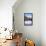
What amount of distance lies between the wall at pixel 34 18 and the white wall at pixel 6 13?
1.30 m

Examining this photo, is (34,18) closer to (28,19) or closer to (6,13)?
(28,19)

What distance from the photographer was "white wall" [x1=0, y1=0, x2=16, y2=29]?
4.04 m

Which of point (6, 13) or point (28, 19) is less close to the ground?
point (6, 13)

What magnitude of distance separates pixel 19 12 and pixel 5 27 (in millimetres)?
1559

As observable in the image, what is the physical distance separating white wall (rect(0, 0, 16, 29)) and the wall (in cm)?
130

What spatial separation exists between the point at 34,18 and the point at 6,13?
1.76 m

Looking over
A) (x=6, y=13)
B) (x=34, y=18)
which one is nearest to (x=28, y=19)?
(x=34, y=18)

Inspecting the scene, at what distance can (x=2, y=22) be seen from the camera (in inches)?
161

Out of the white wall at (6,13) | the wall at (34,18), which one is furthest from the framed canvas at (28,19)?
the white wall at (6,13)

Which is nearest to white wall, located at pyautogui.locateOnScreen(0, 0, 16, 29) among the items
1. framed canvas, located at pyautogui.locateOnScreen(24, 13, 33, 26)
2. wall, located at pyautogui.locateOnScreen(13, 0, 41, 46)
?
wall, located at pyautogui.locateOnScreen(13, 0, 41, 46)

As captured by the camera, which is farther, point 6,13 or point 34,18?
point 34,18

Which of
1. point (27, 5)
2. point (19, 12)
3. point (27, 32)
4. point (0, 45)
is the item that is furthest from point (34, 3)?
point (0, 45)

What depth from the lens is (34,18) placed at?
17.8 ft

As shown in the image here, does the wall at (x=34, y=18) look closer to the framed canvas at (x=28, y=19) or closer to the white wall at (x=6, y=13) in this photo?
the framed canvas at (x=28, y=19)
